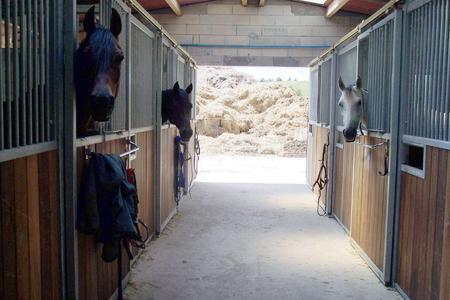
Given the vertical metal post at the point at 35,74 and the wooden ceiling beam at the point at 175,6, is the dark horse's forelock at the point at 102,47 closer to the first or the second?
the vertical metal post at the point at 35,74

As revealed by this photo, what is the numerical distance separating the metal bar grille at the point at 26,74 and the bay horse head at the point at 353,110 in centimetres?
277

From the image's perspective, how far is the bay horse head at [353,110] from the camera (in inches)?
165

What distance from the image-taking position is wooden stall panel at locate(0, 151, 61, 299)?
5.55 feet

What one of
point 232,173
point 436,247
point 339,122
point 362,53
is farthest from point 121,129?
point 232,173

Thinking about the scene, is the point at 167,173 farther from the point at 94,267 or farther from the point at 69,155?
the point at 69,155

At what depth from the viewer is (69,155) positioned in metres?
2.23

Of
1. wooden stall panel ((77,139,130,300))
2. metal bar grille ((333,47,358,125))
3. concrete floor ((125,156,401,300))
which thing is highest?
metal bar grille ((333,47,358,125))

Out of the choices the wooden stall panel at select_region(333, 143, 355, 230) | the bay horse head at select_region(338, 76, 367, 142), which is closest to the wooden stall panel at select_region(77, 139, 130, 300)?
the bay horse head at select_region(338, 76, 367, 142)

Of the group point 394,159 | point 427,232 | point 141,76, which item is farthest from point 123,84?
point 427,232

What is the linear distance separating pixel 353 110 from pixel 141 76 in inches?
72.9

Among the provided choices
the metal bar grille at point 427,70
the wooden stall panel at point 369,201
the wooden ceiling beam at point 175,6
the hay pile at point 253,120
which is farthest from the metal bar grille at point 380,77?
the hay pile at point 253,120

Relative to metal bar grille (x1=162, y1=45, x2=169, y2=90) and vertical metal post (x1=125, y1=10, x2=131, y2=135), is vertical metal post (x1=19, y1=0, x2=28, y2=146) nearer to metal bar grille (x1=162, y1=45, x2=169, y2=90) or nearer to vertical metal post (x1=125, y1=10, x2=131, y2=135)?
vertical metal post (x1=125, y1=10, x2=131, y2=135)

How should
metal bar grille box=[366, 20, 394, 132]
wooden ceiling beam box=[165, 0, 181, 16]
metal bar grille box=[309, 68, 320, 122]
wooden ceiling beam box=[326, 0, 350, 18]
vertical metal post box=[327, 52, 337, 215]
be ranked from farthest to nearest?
wooden ceiling beam box=[165, 0, 181, 16]
wooden ceiling beam box=[326, 0, 350, 18]
metal bar grille box=[309, 68, 320, 122]
vertical metal post box=[327, 52, 337, 215]
metal bar grille box=[366, 20, 394, 132]

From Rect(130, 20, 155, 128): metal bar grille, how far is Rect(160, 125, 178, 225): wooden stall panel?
67 centimetres
